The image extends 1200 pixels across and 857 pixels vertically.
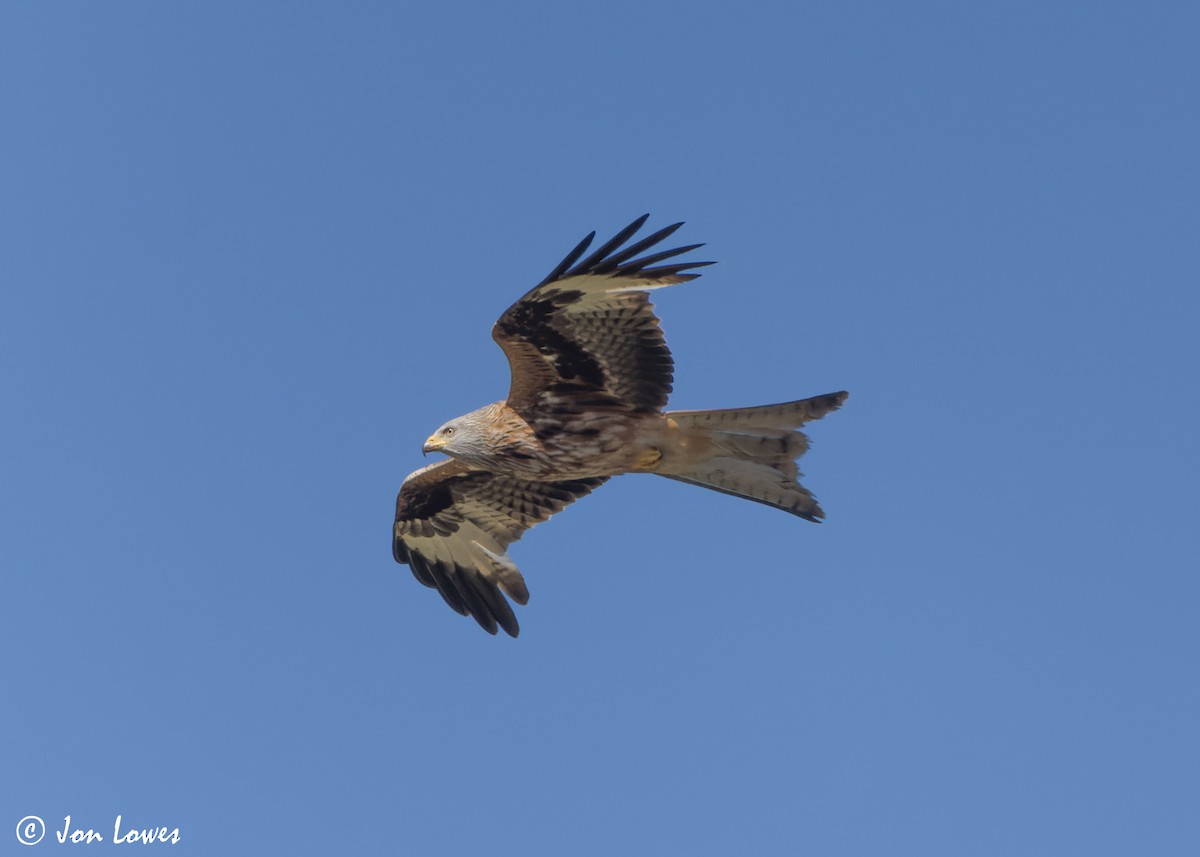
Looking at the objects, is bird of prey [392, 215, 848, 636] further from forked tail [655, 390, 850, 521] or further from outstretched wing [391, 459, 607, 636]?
outstretched wing [391, 459, 607, 636]

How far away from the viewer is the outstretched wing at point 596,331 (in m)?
11.4

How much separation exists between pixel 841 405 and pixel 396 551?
4.58 metres

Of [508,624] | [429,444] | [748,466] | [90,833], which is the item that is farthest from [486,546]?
[90,833]

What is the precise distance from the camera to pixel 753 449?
39.1ft

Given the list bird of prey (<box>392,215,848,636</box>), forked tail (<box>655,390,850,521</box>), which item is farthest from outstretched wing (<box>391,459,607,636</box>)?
forked tail (<box>655,390,850,521</box>)

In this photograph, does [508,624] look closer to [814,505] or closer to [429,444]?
[429,444]

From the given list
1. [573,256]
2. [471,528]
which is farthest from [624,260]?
[471,528]

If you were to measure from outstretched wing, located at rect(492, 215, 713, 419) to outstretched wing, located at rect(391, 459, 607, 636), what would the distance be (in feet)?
5.38

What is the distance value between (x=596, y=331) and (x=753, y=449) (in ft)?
4.90

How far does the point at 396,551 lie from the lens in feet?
46.3

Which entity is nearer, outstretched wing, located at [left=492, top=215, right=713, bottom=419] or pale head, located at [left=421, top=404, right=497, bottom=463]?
outstretched wing, located at [left=492, top=215, right=713, bottom=419]

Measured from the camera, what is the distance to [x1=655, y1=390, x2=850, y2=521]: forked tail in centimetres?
1181

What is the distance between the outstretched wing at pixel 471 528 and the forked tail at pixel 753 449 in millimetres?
1696

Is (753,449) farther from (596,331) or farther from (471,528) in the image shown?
(471,528)
